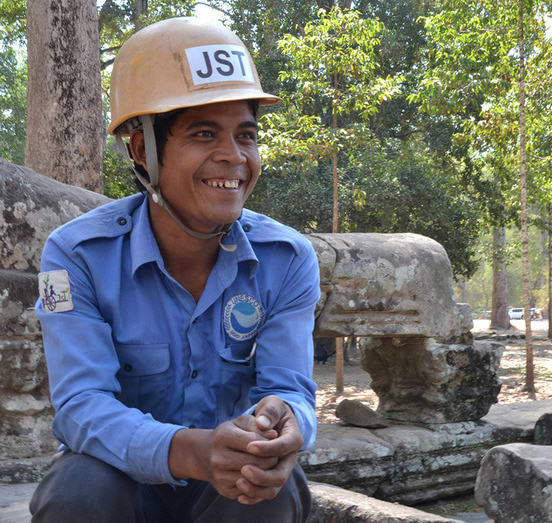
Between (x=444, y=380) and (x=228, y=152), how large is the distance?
3420 millimetres

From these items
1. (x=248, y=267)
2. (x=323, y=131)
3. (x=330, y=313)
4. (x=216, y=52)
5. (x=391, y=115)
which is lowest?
(x=330, y=313)

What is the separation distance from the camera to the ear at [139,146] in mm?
2031

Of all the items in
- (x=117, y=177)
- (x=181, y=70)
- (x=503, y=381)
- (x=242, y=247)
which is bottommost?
(x=503, y=381)

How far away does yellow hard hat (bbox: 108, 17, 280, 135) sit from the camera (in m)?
1.93

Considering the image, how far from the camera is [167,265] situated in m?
2.01

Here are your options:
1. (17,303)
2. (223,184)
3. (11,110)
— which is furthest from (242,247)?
(11,110)

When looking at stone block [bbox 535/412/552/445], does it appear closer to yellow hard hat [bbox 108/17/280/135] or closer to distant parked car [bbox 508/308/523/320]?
yellow hard hat [bbox 108/17/280/135]

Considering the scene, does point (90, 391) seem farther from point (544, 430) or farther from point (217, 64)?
point (544, 430)

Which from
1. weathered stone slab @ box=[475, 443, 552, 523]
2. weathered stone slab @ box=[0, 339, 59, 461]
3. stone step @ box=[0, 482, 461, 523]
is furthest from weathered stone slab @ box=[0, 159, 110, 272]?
weathered stone slab @ box=[475, 443, 552, 523]

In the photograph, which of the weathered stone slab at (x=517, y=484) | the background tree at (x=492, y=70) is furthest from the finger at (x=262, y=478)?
the background tree at (x=492, y=70)

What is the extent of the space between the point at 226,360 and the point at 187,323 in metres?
0.15

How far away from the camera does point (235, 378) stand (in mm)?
1936

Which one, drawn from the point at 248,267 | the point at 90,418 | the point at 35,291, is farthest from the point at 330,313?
the point at 90,418

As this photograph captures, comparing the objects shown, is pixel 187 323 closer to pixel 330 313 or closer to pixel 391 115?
pixel 330 313
